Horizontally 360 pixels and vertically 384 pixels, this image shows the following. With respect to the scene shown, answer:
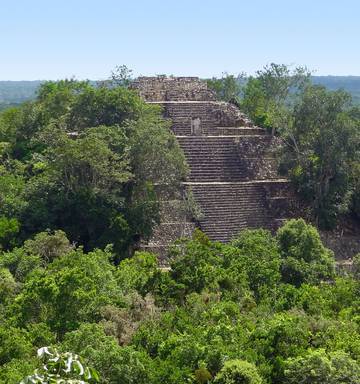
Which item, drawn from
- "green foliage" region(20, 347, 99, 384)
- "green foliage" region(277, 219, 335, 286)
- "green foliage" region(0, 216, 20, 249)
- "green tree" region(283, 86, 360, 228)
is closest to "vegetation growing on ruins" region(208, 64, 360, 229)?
"green tree" region(283, 86, 360, 228)

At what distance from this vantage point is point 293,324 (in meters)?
13.4

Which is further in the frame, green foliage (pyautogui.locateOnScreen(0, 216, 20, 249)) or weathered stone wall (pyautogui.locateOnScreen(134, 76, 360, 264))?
weathered stone wall (pyautogui.locateOnScreen(134, 76, 360, 264))

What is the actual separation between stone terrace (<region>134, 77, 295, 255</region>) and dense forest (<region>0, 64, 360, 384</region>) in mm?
910

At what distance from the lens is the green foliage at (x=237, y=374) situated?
11.3 metres

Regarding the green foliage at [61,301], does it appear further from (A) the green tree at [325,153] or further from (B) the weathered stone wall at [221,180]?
(A) the green tree at [325,153]

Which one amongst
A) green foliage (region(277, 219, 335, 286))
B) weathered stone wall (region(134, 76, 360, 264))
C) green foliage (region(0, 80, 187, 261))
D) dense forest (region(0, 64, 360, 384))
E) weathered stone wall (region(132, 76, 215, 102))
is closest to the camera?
dense forest (region(0, 64, 360, 384))

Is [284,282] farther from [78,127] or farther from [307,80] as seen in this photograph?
[307,80]

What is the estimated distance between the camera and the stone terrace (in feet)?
74.5

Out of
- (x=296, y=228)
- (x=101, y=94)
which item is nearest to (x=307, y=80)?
(x=101, y=94)

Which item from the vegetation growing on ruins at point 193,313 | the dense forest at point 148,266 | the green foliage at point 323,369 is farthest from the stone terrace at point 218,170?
the green foliage at point 323,369

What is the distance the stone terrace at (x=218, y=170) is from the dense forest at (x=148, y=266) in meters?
0.91

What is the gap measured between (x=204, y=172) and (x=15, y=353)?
44.3 feet

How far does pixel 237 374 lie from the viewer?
1129cm

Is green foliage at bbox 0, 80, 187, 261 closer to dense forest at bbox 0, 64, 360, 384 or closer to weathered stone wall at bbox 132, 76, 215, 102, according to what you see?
dense forest at bbox 0, 64, 360, 384
